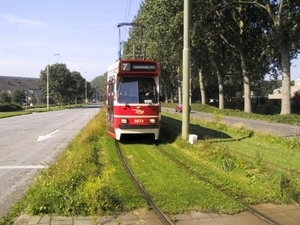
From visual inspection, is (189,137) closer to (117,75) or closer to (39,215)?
(117,75)

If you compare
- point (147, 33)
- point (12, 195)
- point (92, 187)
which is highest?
point (147, 33)

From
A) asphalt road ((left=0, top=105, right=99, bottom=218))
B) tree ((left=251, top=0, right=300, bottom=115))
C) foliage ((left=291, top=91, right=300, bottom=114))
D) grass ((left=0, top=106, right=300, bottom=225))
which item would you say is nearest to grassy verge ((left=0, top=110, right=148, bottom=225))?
grass ((left=0, top=106, right=300, bottom=225))

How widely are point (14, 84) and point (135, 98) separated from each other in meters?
126

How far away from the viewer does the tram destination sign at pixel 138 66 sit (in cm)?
1371

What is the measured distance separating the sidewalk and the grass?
0.64 ft

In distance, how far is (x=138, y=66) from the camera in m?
13.8

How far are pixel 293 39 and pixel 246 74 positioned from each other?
9854 mm

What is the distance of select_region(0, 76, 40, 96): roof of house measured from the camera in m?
123

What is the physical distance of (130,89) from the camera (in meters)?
13.8

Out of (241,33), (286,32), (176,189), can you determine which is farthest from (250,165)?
(241,33)

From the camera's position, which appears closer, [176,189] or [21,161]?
[176,189]

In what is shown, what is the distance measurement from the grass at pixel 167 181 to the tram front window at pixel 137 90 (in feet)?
6.62

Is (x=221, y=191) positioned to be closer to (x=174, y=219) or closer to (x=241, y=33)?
(x=174, y=219)

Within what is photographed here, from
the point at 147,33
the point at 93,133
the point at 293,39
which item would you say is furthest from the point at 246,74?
the point at 93,133
